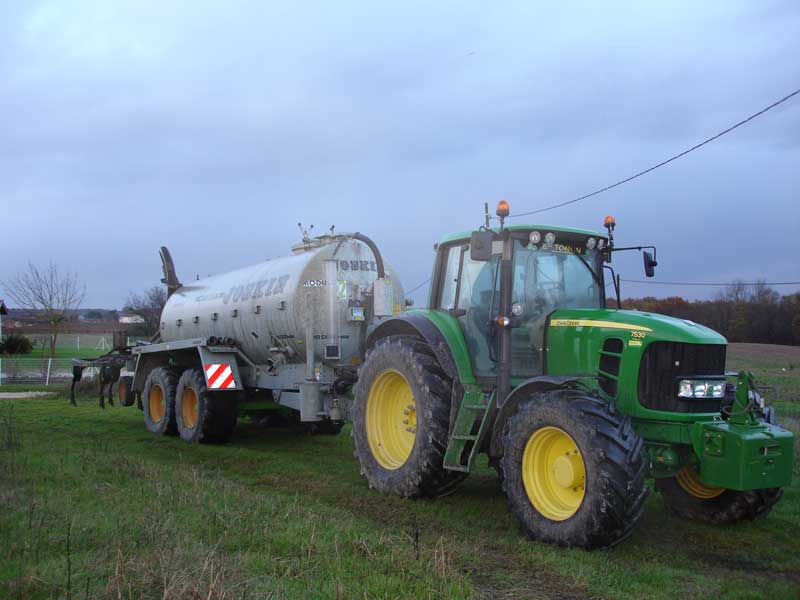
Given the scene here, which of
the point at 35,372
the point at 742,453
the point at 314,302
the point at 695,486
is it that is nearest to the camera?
the point at 742,453

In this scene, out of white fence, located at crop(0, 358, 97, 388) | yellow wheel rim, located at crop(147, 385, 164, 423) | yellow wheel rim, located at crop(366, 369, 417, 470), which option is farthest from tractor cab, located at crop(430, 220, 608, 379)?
white fence, located at crop(0, 358, 97, 388)

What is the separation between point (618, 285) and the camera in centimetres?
738

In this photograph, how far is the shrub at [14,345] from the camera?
4041 cm

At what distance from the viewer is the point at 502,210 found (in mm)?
6707

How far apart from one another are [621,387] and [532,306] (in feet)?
4.03

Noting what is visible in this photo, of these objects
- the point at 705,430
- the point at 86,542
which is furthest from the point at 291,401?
the point at 705,430

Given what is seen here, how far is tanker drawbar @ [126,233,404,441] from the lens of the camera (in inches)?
400

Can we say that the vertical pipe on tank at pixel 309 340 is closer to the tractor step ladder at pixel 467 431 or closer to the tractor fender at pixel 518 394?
the tractor step ladder at pixel 467 431

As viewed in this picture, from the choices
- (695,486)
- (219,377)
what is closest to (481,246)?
(695,486)

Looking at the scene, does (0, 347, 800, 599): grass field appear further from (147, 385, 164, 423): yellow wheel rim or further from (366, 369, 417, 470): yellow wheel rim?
(147, 385, 164, 423): yellow wheel rim

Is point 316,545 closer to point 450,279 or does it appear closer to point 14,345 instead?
point 450,279

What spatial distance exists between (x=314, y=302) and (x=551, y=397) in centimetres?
509

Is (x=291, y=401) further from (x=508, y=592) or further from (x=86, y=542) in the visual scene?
(x=508, y=592)

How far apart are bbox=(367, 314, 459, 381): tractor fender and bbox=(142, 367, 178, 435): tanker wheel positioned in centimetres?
562
